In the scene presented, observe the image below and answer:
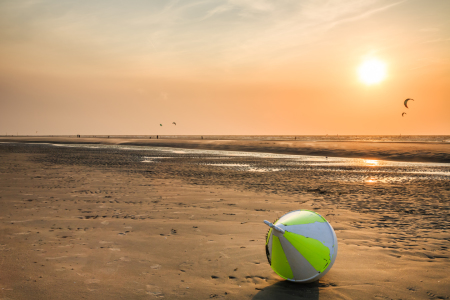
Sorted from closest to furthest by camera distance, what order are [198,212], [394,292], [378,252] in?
1. [394,292]
2. [378,252]
3. [198,212]

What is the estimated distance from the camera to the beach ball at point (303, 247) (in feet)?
13.2

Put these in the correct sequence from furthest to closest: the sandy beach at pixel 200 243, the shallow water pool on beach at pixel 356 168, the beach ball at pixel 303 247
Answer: the shallow water pool on beach at pixel 356 168, the sandy beach at pixel 200 243, the beach ball at pixel 303 247

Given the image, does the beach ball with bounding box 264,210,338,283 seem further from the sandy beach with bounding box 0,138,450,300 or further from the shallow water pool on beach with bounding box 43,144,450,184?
the shallow water pool on beach with bounding box 43,144,450,184

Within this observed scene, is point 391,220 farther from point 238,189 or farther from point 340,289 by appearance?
point 238,189

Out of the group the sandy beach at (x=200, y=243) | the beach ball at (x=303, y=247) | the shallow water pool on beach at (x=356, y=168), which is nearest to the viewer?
→ the beach ball at (x=303, y=247)

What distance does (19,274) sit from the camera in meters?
4.62

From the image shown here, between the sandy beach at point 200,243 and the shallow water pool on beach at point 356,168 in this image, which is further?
the shallow water pool on beach at point 356,168

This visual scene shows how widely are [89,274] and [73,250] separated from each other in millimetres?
1211

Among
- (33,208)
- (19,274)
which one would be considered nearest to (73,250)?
(19,274)

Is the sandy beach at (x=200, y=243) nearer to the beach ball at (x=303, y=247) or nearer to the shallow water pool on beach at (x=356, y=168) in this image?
the beach ball at (x=303, y=247)

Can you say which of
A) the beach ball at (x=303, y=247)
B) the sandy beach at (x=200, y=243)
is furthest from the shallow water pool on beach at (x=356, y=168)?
the beach ball at (x=303, y=247)

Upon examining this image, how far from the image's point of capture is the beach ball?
4.04 meters

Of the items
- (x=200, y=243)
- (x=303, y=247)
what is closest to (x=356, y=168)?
(x=200, y=243)

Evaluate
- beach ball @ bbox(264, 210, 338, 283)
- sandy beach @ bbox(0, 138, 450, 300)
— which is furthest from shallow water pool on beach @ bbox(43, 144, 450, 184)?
beach ball @ bbox(264, 210, 338, 283)
